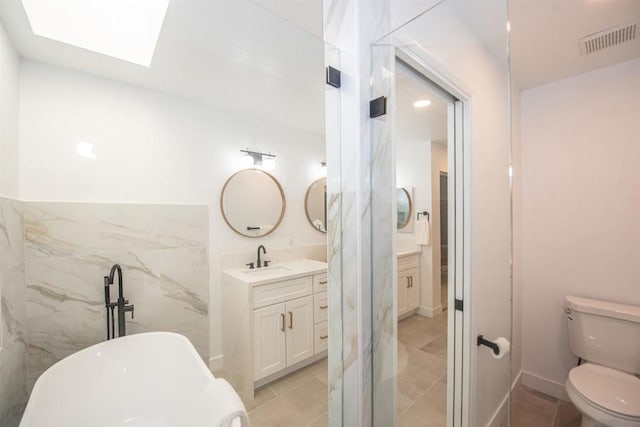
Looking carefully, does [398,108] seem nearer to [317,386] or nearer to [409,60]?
[409,60]

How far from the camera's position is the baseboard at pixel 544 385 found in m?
1.78

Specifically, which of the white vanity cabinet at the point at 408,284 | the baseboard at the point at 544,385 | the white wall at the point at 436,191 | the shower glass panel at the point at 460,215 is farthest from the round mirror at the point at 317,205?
the baseboard at the point at 544,385

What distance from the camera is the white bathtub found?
0.61 metres

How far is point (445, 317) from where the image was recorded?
1202mm

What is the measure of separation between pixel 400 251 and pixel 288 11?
1.16 metres

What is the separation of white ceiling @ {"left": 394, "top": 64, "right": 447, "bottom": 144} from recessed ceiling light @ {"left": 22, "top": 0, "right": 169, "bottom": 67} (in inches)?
39.3

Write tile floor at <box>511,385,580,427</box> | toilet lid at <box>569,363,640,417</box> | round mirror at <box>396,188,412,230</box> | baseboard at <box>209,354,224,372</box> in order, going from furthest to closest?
1. tile floor at <box>511,385,580,427</box>
2. toilet lid at <box>569,363,640,417</box>
3. round mirror at <box>396,188,412,230</box>
4. baseboard at <box>209,354,224,372</box>

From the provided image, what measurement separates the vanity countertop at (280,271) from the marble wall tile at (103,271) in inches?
6.8

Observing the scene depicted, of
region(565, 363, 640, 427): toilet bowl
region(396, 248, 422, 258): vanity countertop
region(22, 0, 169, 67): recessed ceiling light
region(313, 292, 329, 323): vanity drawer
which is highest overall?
region(22, 0, 169, 67): recessed ceiling light

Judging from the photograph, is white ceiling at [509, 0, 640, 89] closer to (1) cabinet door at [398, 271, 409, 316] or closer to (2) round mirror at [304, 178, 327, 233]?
(2) round mirror at [304, 178, 327, 233]

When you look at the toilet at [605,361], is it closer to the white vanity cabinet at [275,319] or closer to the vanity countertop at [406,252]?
the vanity countertop at [406,252]

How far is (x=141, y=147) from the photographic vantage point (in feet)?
2.39

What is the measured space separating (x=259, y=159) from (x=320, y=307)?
723mm

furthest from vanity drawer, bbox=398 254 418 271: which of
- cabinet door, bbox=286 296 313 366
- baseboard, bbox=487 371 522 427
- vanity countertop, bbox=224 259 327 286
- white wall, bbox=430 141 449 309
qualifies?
baseboard, bbox=487 371 522 427
